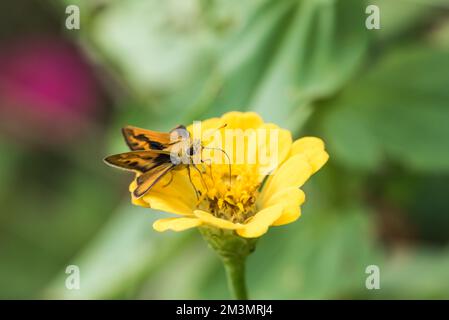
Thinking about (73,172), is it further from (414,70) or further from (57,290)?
(414,70)

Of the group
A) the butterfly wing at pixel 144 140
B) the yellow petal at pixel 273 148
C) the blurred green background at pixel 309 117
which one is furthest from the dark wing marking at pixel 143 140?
the blurred green background at pixel 309 117

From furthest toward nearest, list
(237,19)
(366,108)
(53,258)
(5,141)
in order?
(5,141)
(53,258)
(366,108)
(237,19)

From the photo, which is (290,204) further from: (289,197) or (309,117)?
(309,117)

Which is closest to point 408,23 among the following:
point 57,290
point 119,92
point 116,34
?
point 116,34

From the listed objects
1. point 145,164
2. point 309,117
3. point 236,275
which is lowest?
point 236,275

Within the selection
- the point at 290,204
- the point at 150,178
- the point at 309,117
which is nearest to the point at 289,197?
the point at 290,204

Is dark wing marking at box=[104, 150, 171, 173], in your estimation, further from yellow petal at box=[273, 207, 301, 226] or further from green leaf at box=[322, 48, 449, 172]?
green leaf at box=[322, 48, 449, 172]
